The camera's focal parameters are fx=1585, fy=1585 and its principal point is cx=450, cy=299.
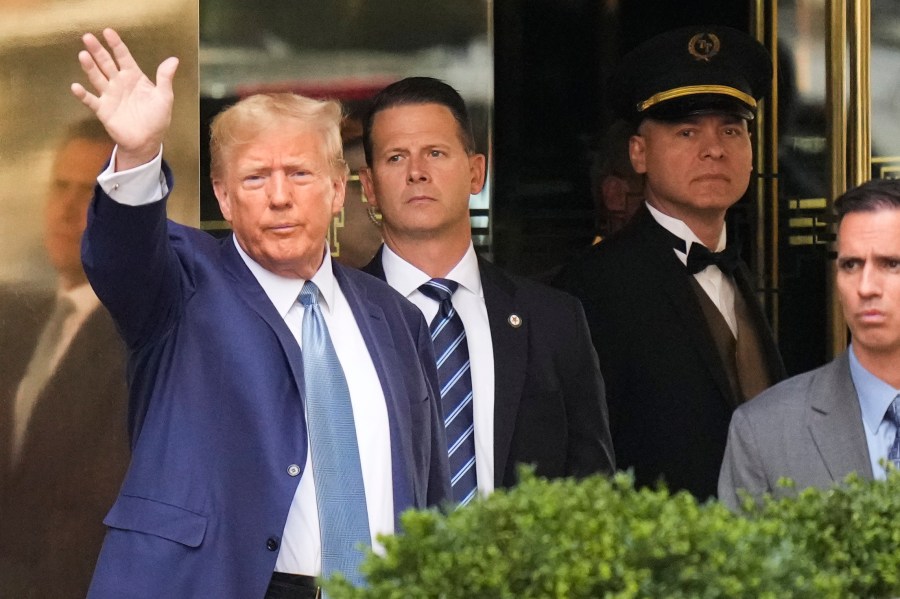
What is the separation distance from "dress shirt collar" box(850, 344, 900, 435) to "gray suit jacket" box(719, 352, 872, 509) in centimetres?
2

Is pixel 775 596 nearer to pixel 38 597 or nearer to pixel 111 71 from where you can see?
pixel 111 71

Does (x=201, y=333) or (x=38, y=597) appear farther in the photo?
(x=38, y=597)

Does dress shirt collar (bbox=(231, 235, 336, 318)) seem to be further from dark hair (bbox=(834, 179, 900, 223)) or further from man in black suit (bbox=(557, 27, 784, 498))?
man in black suit (bbox=(557, 27, 784, 498))

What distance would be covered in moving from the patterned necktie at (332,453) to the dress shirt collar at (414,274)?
28.1 inches

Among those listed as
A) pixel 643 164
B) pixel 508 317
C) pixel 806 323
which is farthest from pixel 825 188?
pixel 508 317

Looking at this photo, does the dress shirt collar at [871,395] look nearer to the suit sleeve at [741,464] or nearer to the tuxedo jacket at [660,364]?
the suit sleeve at [741,464]

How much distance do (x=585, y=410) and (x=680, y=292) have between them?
1.88 ft

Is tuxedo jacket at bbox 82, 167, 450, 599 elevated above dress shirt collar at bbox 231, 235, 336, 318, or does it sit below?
below

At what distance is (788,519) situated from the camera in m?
2.13

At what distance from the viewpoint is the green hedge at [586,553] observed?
5.64 ft

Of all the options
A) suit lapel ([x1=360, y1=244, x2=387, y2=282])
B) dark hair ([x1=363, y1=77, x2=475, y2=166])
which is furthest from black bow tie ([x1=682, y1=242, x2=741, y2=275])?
suit lapel ([x1=360, y1=244, x2=387, y2=282])

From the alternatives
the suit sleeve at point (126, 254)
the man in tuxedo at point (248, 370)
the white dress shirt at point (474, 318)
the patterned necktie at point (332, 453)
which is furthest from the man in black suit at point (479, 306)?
the suit sleeve at point (126, 254)

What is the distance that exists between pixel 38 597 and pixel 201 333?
1450 millimetres

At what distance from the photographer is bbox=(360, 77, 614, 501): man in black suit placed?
152 inches
